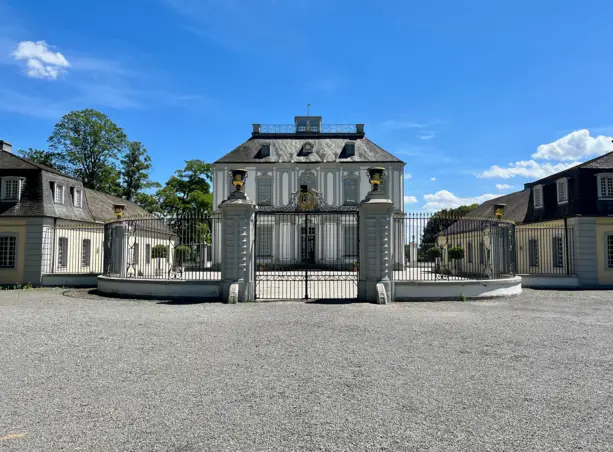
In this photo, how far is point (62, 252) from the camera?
19438 mm

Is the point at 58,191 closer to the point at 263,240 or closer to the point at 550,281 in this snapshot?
the point at 263,240

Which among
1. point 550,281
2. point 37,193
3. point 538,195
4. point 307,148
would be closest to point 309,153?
point 307,148

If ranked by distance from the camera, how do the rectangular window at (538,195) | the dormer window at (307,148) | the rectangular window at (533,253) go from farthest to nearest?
the dormer window at (307,148), the rectangular window at (538,195), the rectangular window at (533,253)

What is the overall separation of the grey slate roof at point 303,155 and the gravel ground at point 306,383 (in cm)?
2336

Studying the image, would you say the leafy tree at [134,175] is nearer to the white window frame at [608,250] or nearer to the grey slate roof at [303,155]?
the grey slate roof at [303,155]

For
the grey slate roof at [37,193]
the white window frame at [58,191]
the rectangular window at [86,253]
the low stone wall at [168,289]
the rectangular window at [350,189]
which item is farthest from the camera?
the rectangular window at [350,189]

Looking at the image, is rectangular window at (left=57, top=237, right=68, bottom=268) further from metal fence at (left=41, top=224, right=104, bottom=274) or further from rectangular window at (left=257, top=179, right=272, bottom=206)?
rectangular window at (left=257, top=179, right=272, bottom=206)

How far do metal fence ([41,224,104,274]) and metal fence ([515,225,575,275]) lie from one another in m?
19.9

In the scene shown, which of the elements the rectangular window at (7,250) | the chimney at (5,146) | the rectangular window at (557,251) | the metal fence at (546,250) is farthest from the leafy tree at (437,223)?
the chimney at (5,146)

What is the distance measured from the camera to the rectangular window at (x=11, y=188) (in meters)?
19.0

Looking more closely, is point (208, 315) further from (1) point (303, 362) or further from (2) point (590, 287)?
(2) point (590, 287)

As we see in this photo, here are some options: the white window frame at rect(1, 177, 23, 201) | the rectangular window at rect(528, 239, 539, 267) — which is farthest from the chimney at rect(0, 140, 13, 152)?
the rectangular window at rect(528, 239, 539, 267)

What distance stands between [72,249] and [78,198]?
3.10 metres

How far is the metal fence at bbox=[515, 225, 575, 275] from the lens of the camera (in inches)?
714
